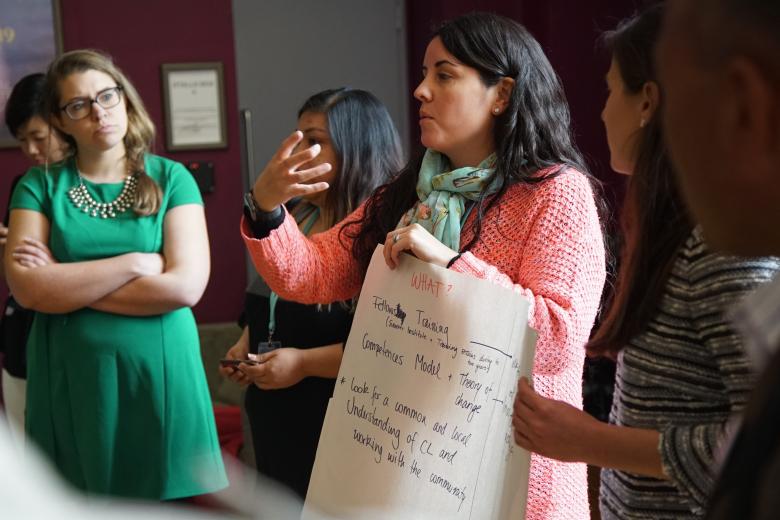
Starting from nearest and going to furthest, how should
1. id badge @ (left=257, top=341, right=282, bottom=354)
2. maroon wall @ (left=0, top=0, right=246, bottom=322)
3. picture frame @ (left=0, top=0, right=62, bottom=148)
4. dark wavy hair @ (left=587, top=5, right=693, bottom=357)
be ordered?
dark wavy hair @ (left=587, top=5, right=693, bottom=357) < id badge @ (left=257, top=341, right=282, bottom=354) < picture frame @ (left=0, top=0, right=62, bottom=148) < maroon wall @ (left=0, top=0, right=246, bottom=322)

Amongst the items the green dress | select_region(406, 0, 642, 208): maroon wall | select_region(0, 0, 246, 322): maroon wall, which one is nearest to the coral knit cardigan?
the green dress

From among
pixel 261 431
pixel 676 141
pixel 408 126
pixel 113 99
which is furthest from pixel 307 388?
pixel 408 126

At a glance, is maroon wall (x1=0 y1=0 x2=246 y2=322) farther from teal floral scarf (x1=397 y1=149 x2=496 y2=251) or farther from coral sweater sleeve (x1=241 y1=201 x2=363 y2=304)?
teal floral scarf (x1=397 y1=149 x2=496 y2=251)

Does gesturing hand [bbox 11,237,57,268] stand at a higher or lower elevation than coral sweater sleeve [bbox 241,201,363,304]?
lower

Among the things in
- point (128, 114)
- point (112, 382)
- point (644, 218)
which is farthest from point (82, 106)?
point (644, 218)

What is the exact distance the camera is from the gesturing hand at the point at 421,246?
1550mm

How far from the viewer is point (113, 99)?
2613 mm

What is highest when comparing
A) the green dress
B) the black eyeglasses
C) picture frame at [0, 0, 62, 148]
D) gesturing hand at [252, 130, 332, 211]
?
picture frame at [0, 0, 62, 148]

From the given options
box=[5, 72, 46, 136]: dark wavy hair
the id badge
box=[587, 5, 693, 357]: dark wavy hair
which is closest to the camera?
box=[587, 5, 693, 357]: dark wavy hair

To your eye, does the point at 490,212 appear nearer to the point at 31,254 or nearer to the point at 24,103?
the point at 31,254

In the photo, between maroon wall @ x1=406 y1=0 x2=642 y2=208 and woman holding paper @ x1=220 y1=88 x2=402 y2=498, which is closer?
woman holding paper @ x1=220 y1=88 x2=402 y2=498

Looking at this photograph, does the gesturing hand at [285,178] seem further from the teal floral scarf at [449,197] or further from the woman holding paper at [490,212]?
the teal floral scarf at [449,197]

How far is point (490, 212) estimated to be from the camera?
1.69m

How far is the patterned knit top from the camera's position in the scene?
110cm
